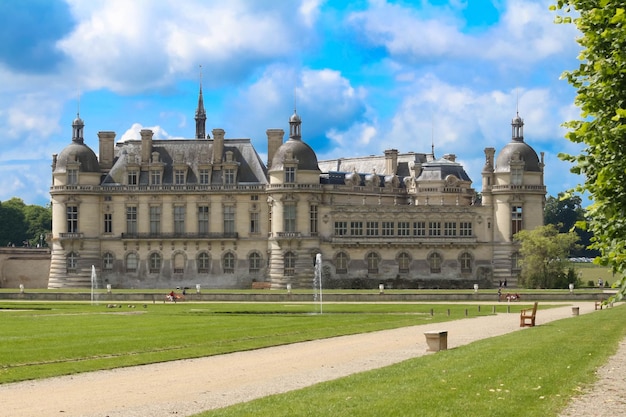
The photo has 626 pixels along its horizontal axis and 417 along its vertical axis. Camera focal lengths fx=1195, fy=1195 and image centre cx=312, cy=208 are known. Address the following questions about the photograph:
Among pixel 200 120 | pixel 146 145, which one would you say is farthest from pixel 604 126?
pixel 200 120

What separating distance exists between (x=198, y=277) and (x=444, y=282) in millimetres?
20140

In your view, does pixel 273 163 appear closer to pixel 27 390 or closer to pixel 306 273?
pixel 306 273

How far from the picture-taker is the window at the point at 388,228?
96.4 m

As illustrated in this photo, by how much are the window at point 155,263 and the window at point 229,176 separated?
27.5 feet

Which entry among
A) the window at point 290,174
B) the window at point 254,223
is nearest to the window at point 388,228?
the window at point 290,174

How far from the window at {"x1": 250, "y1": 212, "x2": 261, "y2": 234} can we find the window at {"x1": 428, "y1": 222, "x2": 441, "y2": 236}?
14010 mm

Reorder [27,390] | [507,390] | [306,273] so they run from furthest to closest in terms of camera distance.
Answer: [306,273], [27,390], [507,390]

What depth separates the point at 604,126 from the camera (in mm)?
20719

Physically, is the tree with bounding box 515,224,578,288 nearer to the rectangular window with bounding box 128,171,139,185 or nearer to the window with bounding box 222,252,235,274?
the window with bounding box 222,252,235,274

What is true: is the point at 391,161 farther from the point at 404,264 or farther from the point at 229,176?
the point at 229,176

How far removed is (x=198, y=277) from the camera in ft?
323

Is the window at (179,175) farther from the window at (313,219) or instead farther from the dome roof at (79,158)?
the window at (313,219)

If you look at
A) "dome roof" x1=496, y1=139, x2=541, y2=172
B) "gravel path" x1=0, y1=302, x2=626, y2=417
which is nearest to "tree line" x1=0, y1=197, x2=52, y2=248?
"dome roof" x1=496, y1=139, x2=541, y2=172

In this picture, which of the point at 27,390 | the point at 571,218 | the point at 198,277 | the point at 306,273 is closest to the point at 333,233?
the point at 306,273
